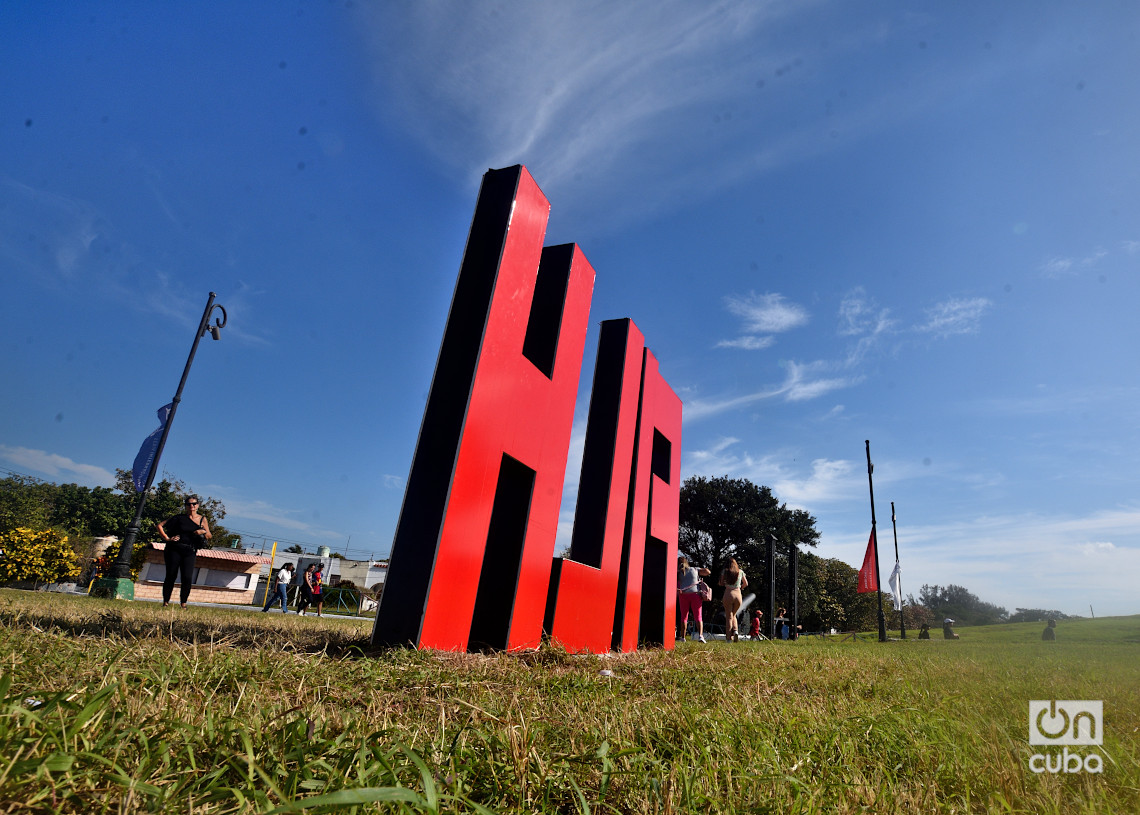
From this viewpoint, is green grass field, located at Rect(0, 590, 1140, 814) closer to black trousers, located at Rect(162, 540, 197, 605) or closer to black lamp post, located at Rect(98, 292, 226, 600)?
black trousers, located at Rect(162, 540, 197, 605)

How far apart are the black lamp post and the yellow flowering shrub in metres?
9.40

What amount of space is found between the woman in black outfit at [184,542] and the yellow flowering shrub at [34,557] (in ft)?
52.9

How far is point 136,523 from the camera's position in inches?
504

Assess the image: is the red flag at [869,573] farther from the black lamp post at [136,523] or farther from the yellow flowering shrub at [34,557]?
the yellow flowering shrub at [34,557]

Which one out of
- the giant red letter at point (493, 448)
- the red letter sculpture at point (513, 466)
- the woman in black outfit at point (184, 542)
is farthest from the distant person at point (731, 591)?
the woman in black outfit at point (184, 542)

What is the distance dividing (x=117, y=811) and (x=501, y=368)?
176 inches

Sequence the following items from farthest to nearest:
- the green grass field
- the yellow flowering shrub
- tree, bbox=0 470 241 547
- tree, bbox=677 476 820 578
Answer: tree, bbox=0 470 241 547 → tree, bbox=677 476 820 578 → the yellow flowering shrub → the green grass field

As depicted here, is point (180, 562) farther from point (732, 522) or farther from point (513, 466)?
point (732, 522)

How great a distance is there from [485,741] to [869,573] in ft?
89.8

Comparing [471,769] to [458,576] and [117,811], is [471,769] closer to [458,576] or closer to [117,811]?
[117,811]

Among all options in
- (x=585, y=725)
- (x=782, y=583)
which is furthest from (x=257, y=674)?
(x=782, y=583)

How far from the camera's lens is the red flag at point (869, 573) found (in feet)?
79.3

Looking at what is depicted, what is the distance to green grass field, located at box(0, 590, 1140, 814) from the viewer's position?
1307 millimetres

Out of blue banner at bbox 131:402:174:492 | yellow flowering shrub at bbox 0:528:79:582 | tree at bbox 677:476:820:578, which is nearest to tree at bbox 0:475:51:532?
yellow flowering shrub at bbox 0:528:79:582
